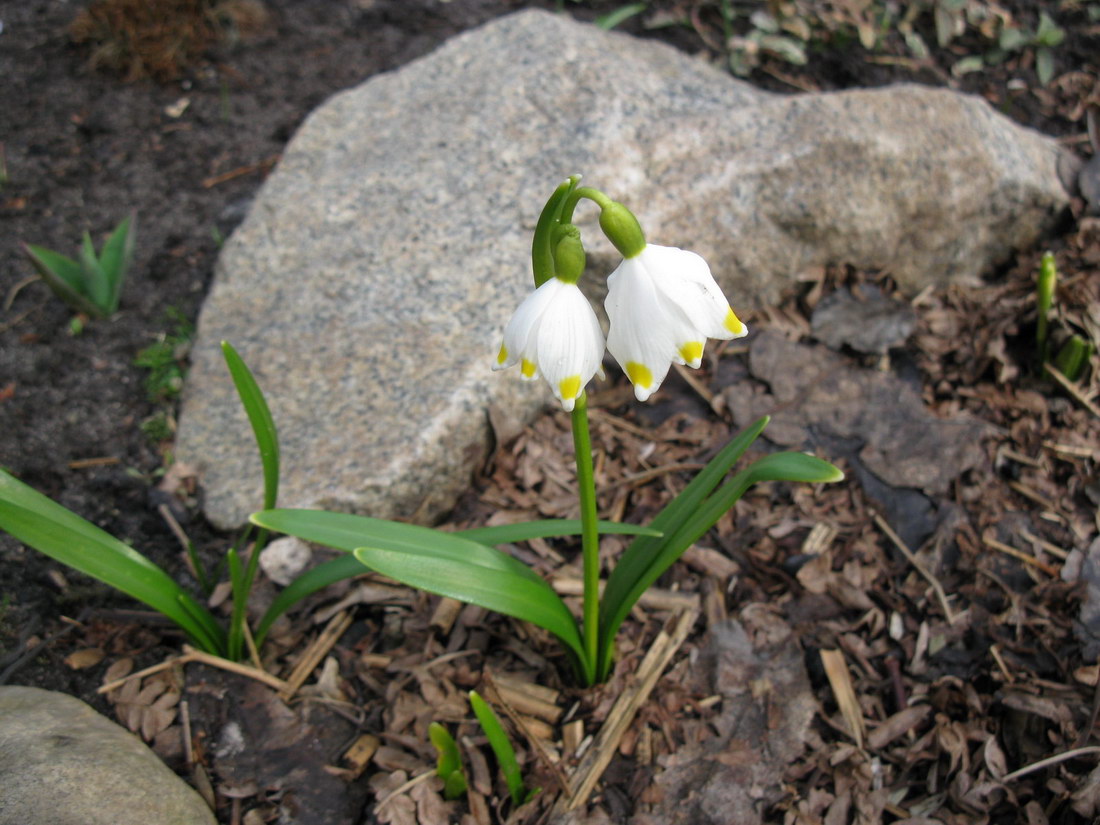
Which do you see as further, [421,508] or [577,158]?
[577,158]

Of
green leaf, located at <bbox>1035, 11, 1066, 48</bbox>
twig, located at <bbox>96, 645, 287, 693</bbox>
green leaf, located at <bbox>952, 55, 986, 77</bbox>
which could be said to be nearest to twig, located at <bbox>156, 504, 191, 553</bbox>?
twig, located at <bbox>96, 645, 287, 693</bbox>

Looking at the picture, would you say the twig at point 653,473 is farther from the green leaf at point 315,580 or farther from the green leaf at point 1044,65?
the green leaf at point 1044,65

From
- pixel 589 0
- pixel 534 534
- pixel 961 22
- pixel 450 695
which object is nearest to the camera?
pixel 534 534

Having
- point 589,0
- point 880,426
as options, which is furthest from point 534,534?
point 589,0

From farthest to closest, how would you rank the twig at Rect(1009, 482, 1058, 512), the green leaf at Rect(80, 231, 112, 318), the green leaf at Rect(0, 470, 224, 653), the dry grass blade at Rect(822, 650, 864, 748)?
the green leaf at Rect(80, 231, 112, 318) → the twig at Rect(1009, 482, 1058, 512) → the dry grass blade at Rect(822, 650, 864, 748) → the green leaf at Rect(0, 470, 224, 653)

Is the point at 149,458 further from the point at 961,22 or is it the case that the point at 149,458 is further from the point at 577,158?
the point at 961,22

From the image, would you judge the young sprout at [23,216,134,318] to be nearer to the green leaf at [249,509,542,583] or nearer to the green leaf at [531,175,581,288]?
the green leaf at [249,509,542,583]
